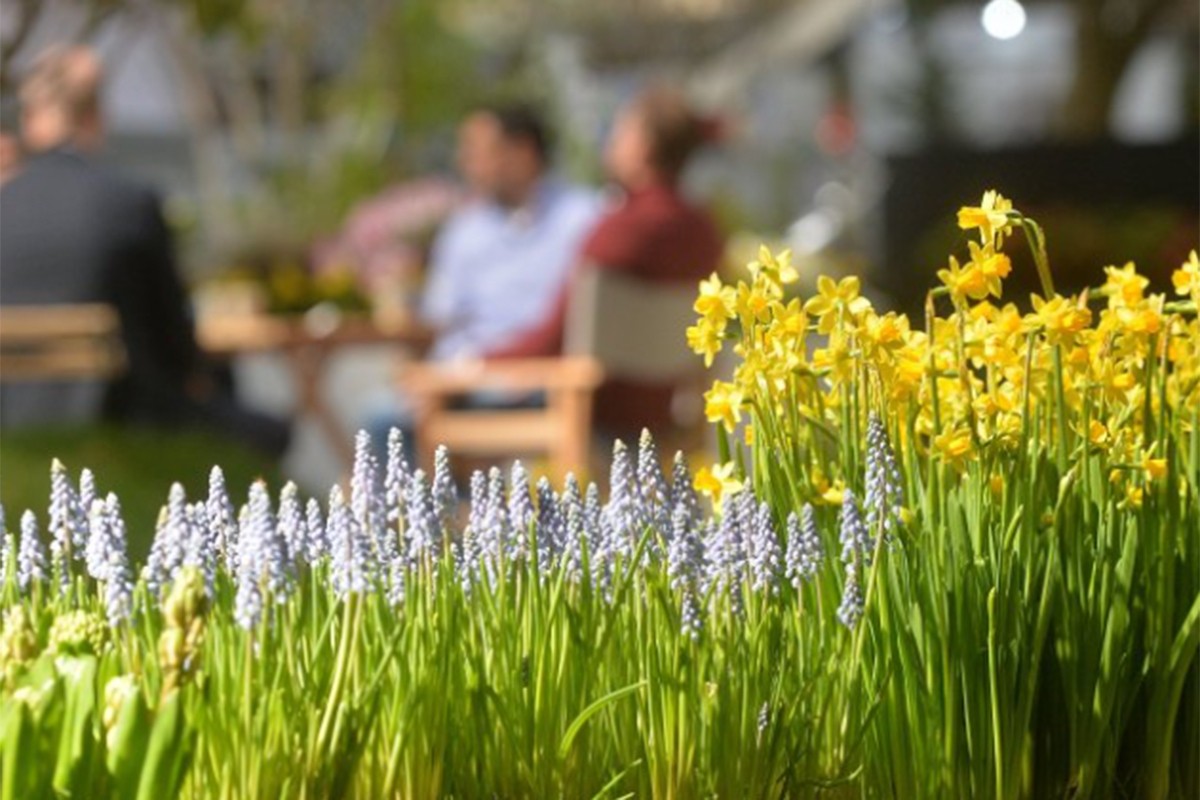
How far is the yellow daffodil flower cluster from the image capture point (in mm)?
2141

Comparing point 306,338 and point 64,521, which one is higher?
point 306,338

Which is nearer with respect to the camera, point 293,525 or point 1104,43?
point 293,525

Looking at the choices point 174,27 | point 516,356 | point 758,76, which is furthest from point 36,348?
point 758,76

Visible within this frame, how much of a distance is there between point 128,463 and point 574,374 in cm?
125

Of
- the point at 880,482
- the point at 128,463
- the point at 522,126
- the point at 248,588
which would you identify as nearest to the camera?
the point at 248,588

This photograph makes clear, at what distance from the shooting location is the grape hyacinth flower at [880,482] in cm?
203

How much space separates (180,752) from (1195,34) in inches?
428

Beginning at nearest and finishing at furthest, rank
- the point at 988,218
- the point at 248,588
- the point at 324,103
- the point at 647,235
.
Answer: the point at 248,588
the point at 988,218
the point at 647,235
the point at 324,103

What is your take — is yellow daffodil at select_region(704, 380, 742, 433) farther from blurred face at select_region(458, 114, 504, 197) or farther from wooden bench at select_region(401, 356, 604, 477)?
blurred face at select_region(458, 114, 504, 197)

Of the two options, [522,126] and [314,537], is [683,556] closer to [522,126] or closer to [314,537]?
[314,537]

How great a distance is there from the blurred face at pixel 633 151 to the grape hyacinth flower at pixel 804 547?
17.0 ft

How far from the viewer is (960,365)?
82.9 inches

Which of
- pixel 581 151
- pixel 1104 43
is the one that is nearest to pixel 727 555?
pixel 1104 43

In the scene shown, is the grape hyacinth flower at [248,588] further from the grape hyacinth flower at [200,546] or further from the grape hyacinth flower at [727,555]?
the grape hyacinth flower at [727,555]
